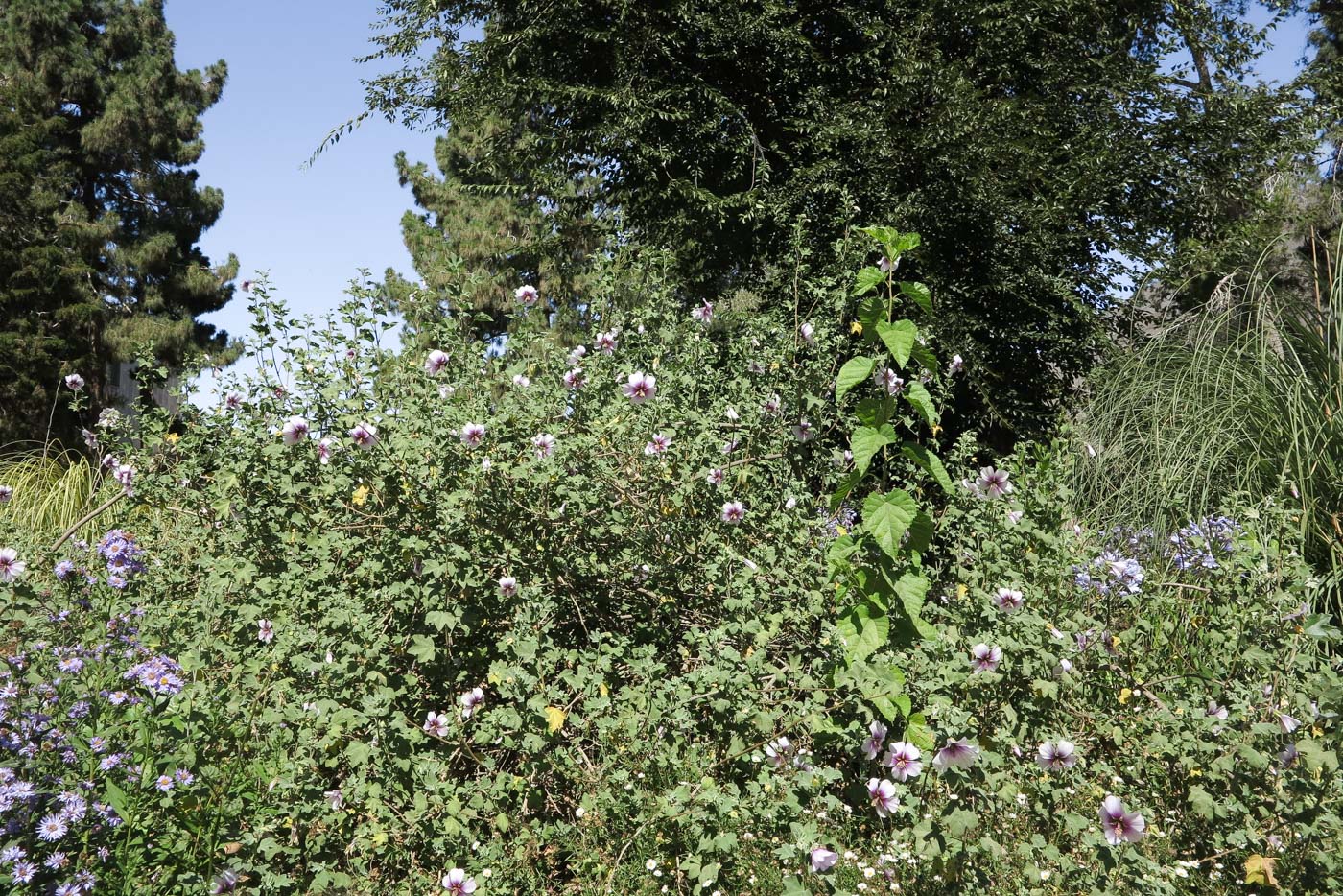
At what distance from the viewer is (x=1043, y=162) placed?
723 cm

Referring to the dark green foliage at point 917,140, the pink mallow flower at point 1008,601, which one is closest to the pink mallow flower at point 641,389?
the pink mallow flower at point 1008,601

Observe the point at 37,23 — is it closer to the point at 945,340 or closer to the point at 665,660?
the point at 945,340

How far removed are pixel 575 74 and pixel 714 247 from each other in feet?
6.12

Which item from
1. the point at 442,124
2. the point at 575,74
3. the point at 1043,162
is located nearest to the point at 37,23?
the point at 442,124

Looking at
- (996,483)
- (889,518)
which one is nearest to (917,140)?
(996,483)

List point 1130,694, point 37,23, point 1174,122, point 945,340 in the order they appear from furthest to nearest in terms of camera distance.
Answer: point 37,23, point 1174,122, point 945,340, point 1130,694

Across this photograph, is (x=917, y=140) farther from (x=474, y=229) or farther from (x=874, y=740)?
(x=474, y=229)

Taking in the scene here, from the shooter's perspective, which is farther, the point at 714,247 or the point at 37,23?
the point at 37,23

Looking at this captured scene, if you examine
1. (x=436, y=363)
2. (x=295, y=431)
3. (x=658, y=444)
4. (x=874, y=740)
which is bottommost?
(x=874, y=740)

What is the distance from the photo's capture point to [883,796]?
2.29m

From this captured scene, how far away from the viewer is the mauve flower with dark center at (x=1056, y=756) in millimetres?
2295

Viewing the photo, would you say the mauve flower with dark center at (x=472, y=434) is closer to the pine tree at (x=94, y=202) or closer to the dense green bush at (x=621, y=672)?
the dense green bush at (x=621, y=672)

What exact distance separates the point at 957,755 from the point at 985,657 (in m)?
0.46

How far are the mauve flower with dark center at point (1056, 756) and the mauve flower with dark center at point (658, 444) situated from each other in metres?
1.40
